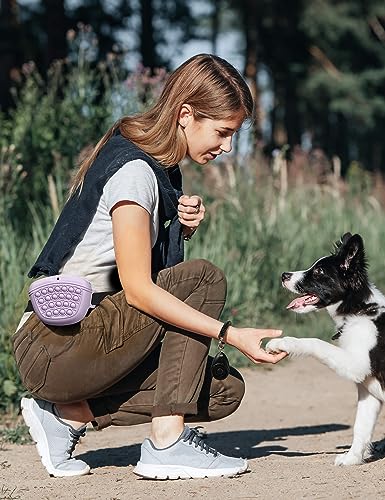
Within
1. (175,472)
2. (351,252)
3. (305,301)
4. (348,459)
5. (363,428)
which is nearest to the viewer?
(175,472)

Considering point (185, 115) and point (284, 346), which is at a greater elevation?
point (185, 115)

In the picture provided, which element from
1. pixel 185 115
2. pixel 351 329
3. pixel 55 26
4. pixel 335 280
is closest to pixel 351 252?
pixel 335 280

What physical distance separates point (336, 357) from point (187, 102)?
4.79 feet

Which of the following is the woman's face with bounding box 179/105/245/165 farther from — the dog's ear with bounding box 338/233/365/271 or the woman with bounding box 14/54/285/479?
the dog's ear with bounding box 338/233/365/271

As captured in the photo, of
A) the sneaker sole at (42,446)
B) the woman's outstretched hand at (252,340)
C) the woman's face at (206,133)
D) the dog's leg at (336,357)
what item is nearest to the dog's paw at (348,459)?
the dog's leg at (336,357)

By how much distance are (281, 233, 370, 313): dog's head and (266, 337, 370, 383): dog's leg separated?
1.18 feet

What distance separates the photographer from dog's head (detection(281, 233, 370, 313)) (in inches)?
203

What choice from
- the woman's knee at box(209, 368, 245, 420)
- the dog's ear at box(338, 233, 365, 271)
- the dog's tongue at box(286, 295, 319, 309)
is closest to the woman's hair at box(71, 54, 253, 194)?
the dog's ear at box(338, 233, 365, 271)

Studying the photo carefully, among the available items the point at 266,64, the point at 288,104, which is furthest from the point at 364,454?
the point at 266,64

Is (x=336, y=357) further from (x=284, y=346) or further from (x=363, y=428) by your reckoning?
(x=363, y=428)

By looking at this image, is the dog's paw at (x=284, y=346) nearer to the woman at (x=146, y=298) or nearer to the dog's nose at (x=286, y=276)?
the woman at (x=146, y=298)

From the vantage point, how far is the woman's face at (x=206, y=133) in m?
4.45

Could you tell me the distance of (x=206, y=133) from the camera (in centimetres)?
446

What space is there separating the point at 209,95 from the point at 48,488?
1.91 m
